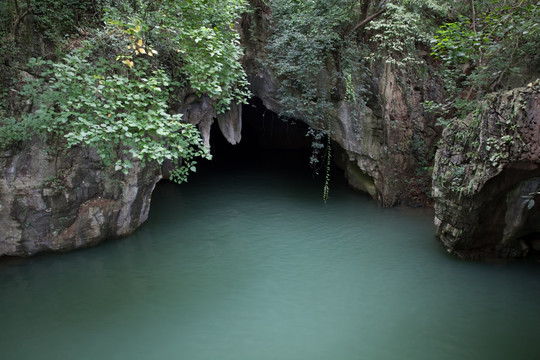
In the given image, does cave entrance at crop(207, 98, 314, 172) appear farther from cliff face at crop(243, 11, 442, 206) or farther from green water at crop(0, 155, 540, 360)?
green water at crop(0, 155, 540, 360)

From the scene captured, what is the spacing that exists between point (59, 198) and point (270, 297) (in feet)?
12.7

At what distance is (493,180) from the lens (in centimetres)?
535

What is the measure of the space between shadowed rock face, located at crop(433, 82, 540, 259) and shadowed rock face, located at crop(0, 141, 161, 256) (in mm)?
5452

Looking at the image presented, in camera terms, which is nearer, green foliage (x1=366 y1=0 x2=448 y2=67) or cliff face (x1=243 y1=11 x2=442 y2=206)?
green foliage (x1=366 y1=0 x2=448 y2=67)

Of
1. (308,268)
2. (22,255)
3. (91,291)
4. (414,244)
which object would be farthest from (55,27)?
(414,244)

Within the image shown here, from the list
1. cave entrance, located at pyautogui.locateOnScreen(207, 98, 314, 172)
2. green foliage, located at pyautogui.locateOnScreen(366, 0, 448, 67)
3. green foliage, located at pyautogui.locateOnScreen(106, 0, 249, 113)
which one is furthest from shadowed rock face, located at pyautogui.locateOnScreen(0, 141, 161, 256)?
cave entrance, located at pyautogui.locateOnScreen(207, 98, 314, 172)

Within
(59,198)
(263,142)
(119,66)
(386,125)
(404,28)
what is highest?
(404,28)

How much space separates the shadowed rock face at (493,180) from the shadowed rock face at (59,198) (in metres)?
5.45

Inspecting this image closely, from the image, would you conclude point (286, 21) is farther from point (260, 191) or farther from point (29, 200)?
point (29, 200)

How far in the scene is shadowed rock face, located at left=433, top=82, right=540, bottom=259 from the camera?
4766mm

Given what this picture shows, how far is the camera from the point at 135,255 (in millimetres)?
6594

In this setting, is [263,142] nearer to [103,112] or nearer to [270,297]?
[270,297]

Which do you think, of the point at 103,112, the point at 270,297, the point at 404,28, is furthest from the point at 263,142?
the point at 103,112

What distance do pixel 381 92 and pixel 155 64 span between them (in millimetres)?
5339
